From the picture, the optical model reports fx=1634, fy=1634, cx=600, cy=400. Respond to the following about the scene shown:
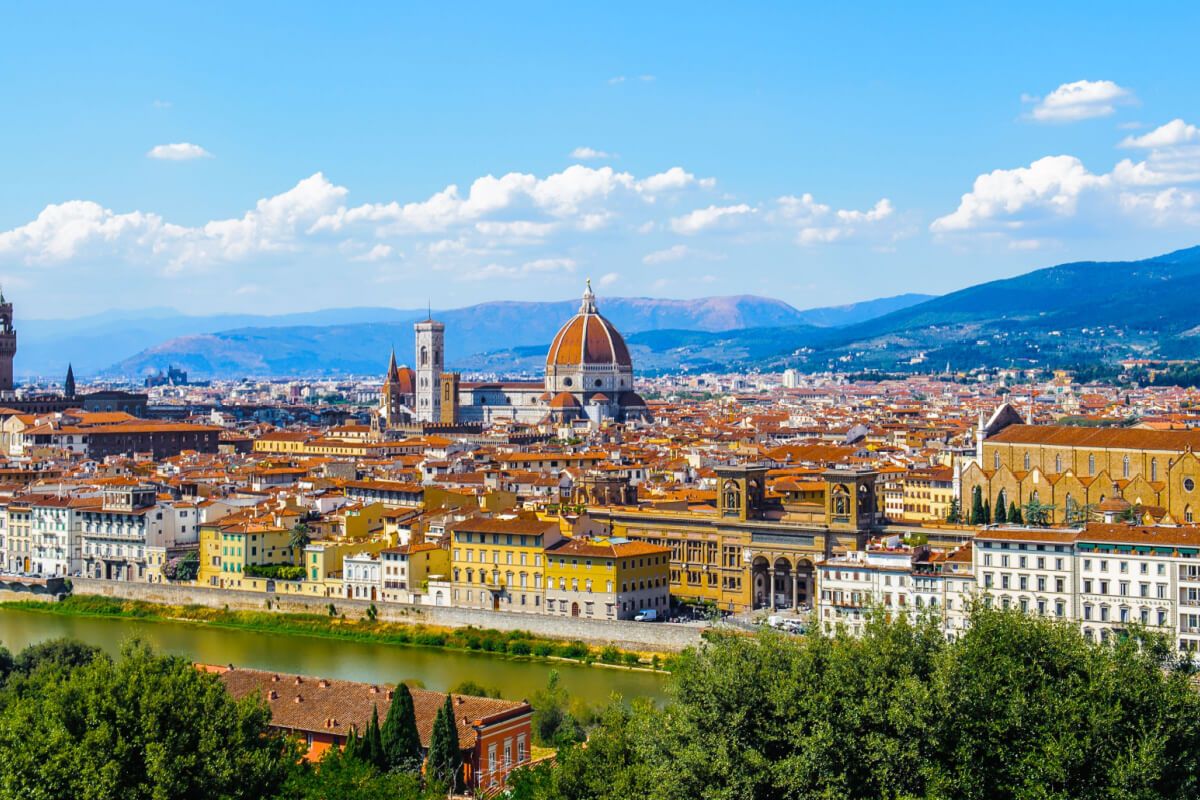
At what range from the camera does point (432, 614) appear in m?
31.2

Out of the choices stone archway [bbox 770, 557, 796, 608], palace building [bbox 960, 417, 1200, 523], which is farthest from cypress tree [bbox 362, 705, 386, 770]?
palace building [bbox 960, 417, 1200, 523]

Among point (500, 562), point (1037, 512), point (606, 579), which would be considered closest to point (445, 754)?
point (606, 579)

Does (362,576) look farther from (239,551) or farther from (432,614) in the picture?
(239,551)

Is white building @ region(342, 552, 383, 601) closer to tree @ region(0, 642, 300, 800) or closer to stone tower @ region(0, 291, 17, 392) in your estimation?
tree @ region(0, 642, 300, 800)

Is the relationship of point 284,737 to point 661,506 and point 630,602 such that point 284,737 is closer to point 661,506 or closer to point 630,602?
point 630,602

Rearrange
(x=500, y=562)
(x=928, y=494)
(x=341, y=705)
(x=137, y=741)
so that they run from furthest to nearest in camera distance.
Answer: (x=928, y=494)
(x=500, y=562)
(x=341, y=705)
(x=137, y=741)

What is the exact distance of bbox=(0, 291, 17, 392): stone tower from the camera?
89438 millimetres

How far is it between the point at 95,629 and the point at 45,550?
636cm

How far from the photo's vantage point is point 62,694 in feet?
52.6

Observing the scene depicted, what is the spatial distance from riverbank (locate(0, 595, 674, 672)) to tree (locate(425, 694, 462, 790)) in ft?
27.1

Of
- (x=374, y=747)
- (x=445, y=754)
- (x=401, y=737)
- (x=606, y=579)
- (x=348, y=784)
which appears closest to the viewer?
(x=348, y=784)

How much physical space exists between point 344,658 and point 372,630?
2677 mm

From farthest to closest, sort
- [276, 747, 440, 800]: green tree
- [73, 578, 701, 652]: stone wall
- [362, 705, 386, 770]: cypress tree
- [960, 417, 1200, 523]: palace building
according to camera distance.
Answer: [960, 417, 1200, 523]: palace building → [73, 578, 701, 652]: stone wall → [362, 705, 386, 770]: cypress tree → [276, 747, 440, 800]: green tree

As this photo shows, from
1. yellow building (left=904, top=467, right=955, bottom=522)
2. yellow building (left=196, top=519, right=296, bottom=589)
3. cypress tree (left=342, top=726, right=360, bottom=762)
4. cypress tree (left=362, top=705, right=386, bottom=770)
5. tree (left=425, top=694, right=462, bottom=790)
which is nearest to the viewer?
cypress tree (left=342, top=726, right=360, bottom=762)
